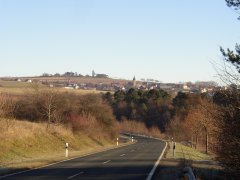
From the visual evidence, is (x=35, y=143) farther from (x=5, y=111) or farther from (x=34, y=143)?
(x=5, y=111)

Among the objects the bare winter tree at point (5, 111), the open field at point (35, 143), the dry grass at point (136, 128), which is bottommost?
the dry grass at point (136, 128)

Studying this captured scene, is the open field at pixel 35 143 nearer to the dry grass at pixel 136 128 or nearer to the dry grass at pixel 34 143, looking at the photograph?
the dry grass at pixel 34 143

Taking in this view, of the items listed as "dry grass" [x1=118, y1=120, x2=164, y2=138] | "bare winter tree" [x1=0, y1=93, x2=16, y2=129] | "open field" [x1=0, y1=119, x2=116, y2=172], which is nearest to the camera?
"open field" [x1=0, y1=119, x2=116, y2=172]

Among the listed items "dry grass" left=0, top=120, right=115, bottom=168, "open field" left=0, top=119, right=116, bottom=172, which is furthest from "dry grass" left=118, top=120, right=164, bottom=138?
"dry grass" left=0, top=120, right=115, bottom=168

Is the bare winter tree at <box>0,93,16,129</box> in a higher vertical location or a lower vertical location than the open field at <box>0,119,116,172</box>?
higher

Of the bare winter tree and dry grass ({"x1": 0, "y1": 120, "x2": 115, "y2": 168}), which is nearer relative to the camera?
dry grass ({"x1": 0, "y1": 120, "x2": 115, "y2": 168})

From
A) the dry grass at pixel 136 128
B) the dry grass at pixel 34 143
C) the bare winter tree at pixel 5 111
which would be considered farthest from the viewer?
the dry grass at pixel 136 128

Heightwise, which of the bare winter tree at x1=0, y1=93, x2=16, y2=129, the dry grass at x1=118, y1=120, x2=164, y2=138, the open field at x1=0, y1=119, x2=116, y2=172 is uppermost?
the bare winter tree at x1=0, y1=93, x2=16, y2=129

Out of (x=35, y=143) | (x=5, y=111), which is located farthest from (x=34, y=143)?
(x=5, y=111)

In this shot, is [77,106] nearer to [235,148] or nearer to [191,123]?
[191,123]

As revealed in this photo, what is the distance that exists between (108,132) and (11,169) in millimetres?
47733

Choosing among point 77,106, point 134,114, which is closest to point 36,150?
point 77,106

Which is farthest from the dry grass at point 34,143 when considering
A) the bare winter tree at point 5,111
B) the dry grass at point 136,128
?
the dry grass at point 136,128

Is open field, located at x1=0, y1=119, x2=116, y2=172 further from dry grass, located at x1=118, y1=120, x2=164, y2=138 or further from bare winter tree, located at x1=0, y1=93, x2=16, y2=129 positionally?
dry grass, located at x1=118, y1=120, x2=164, y2=138
